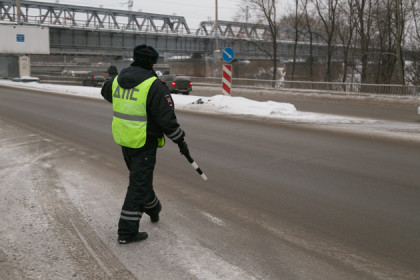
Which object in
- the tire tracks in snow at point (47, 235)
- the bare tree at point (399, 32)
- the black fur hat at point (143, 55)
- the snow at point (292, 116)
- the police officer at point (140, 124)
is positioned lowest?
the tire tracks in snow at point (47, 235)

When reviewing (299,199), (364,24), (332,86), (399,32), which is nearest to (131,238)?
(299,199)

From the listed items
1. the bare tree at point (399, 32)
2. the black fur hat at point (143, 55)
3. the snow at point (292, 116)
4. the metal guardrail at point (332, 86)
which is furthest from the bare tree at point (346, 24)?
the black fur hat at point (143, 55)

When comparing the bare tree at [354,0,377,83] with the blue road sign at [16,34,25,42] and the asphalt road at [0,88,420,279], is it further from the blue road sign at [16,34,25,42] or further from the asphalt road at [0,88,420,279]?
the blue road sign at [16,34,25,42]

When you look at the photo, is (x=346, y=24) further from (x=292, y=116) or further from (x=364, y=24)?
(x=292, y=116)

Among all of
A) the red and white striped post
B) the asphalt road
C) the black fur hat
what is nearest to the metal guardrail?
the red and white striped post

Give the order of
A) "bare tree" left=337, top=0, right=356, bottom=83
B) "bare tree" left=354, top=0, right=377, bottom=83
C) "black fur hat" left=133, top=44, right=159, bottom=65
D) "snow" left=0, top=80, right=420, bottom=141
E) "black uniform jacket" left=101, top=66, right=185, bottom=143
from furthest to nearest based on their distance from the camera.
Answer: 1. "bare tree" left=337, top=0, right=356, bottom=83
2. "bare tree" left=354, top=0, right=377, bottom=83
3. "snow" left=0, top=80, right=420, bottom=141
4. "black fur hat" left=133, top=44, right=159, bottom=65
5. "black uniform jacket" left=101, top=66, right=185, bottom=143

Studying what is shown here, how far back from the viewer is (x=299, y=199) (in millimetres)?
5613

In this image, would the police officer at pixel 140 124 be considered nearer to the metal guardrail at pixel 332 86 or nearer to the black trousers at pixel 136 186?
the black trousers at pixel 136 186

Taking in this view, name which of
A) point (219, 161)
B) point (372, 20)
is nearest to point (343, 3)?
point (372, 20)

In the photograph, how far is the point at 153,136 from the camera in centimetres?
413

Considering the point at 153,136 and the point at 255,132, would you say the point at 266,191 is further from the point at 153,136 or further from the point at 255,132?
the point at 255,132

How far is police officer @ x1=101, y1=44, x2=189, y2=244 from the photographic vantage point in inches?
156

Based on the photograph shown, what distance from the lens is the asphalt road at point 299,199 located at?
3.80 m

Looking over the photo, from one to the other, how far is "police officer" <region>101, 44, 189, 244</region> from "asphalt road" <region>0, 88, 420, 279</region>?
0.69 metres
